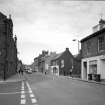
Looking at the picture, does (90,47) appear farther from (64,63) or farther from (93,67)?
(64,63)

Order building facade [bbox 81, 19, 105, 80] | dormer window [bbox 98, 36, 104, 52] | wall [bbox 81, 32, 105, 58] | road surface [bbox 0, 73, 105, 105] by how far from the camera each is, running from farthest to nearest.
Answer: wall [bbox 81, 32, 105, 58] < dormer window [bbox 98, 36, 104, 52] < building facade [bbox 81, 19, 105, 80] < road surface [bbox 0, 73, 105, 105]

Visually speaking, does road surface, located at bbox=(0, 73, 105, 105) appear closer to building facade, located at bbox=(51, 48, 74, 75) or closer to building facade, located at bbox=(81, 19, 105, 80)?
building facade, located at bbox=(81, 19, 105, 80)

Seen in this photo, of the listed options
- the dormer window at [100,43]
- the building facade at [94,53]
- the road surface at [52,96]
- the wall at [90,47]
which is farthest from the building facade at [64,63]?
the road surface at [52,96]

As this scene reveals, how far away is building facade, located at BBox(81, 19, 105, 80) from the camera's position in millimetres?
30453

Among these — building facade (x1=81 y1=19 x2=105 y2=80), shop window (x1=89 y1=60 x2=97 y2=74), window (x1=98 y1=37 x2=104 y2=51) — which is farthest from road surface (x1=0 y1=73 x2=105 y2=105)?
shop window (x1=89 y1=60 x2=97 y2=74)

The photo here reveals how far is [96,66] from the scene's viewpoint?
3288 centimetres

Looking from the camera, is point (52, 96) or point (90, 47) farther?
point (90, 47)

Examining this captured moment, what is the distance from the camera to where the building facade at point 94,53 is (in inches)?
1199

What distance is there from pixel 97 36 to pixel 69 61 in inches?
1644

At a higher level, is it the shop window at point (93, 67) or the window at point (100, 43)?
the window at point (100, 43)

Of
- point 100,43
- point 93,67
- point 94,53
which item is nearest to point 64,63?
point 93,67

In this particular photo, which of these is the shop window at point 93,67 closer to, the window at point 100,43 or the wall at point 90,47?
the wall at point 90,47

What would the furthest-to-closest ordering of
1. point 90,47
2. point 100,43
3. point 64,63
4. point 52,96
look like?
1. point 64,63
2. point 90,47
3. point 100,43
4. point 52,96

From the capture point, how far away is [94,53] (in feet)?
109
